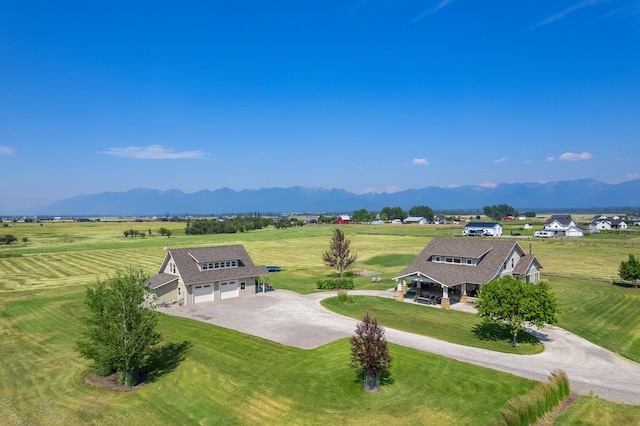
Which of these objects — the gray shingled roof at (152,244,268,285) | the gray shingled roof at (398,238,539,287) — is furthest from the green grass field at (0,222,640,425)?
the gray shingled roof at (152,244,268,285)

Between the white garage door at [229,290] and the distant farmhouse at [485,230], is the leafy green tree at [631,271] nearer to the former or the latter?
the white garage door at [229,290]

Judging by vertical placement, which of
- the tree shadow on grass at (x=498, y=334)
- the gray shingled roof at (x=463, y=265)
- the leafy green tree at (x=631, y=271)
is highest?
the gray shingled roof at (x=463, y=265)

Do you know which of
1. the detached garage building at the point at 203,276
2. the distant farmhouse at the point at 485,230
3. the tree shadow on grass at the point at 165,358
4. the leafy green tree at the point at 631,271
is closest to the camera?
the tree shadow on grass at the point at 165,358

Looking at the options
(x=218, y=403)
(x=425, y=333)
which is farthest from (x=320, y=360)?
(x=425, y=333)

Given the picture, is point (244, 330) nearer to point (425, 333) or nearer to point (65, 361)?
point (65, 361)

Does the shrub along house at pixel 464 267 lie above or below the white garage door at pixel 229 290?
above

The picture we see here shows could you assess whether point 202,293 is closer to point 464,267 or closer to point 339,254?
point 339,254

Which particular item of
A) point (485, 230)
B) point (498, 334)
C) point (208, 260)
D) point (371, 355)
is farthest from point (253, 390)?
point (485, 230)

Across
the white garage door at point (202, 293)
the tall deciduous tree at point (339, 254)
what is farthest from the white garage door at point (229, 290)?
the tall deciduous tree at point (339, 254)
